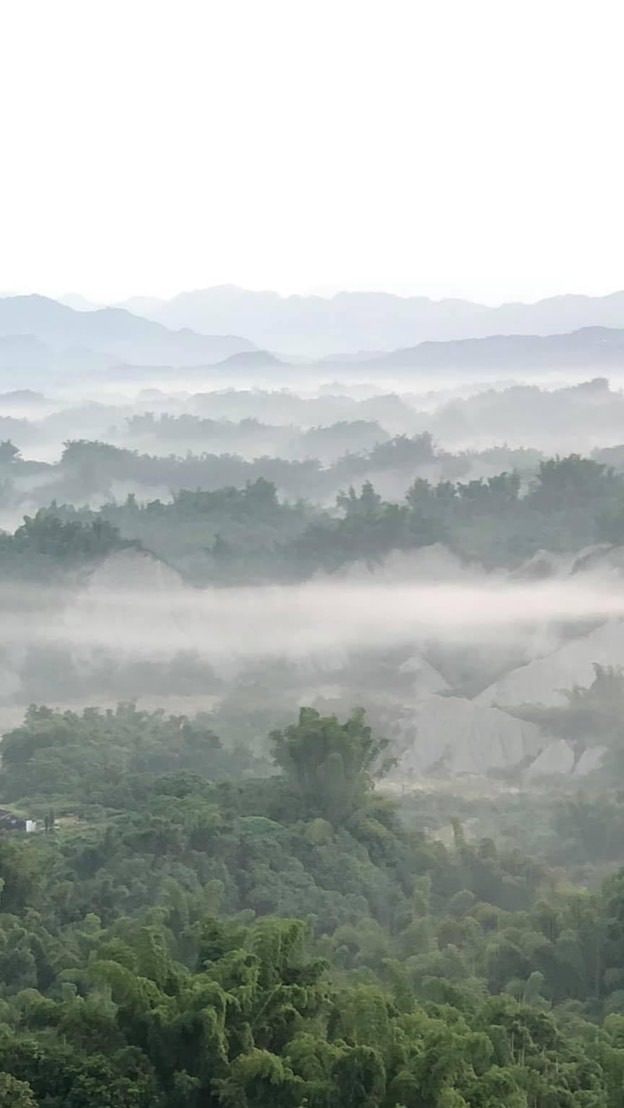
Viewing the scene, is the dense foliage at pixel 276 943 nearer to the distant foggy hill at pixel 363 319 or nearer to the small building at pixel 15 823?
the small building at pixel 15 823

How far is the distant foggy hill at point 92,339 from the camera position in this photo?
108250 millimetres

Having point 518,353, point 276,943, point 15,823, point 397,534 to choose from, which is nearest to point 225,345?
point 518,353

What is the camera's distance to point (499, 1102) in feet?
26.5

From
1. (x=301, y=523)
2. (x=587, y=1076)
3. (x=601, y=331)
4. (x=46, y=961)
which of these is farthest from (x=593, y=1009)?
(x=601, y=331)

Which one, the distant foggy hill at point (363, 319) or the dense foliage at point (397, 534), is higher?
the distant foggy hill at point (363, 319)

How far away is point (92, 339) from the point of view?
11406 cm

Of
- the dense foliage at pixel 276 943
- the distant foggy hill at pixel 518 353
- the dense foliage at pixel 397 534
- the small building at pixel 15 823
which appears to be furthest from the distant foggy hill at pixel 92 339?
the small building at pixel 15 823

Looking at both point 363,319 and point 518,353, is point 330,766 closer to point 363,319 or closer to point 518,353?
point 518,353

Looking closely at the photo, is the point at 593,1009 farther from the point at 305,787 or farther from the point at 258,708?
the point at 258,708

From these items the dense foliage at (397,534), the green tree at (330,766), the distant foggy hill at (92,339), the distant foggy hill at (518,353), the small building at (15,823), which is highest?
the distant foggy hill at (92,339)

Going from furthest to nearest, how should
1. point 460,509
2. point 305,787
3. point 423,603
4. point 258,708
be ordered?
1. point 460,509
2. point 423,603
3. point 258,708
4. point 305,787

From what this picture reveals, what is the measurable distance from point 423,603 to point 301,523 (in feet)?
28.0

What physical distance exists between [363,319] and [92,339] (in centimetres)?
2120

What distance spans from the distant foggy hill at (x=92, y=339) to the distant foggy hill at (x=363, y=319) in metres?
2.35
